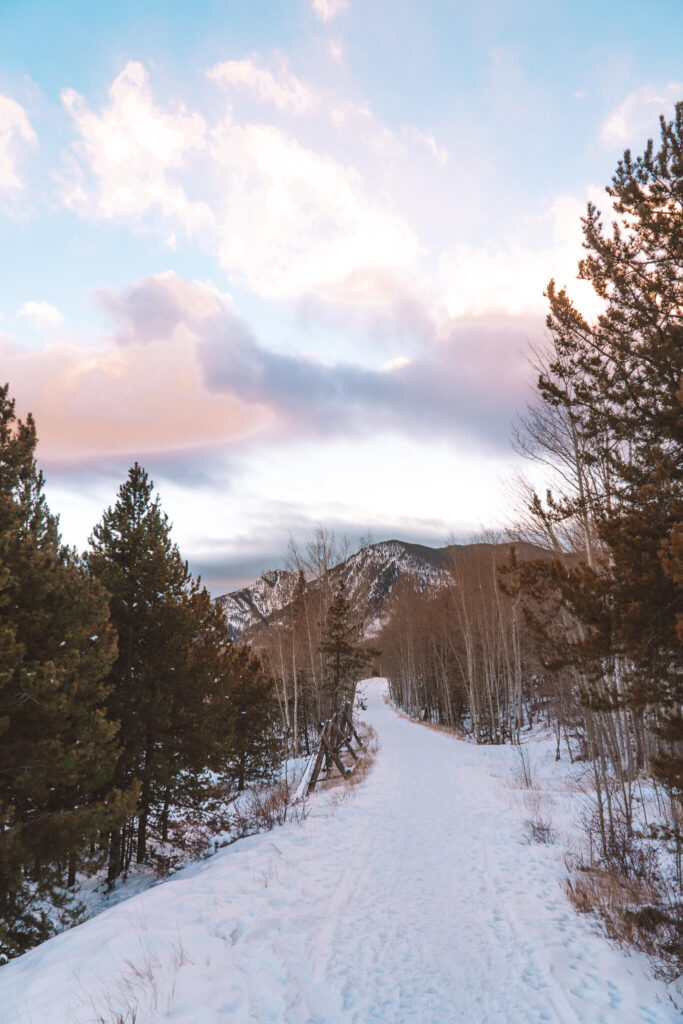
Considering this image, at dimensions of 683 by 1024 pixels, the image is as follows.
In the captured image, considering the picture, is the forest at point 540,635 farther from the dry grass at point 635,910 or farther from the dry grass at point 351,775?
the dry grass at point 351,775

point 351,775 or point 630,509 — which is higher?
point 630,509

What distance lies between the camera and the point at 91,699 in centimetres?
903

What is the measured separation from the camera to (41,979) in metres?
4.07

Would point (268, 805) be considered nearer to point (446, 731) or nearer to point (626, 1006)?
point (626, 1006)

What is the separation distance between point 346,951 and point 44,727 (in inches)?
228

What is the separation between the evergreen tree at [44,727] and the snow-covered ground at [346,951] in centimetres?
253

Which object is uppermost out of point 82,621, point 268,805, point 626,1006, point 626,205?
point 626,205

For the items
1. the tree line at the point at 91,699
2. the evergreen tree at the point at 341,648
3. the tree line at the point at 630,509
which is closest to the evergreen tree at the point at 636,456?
the tree line at the point at 630,509

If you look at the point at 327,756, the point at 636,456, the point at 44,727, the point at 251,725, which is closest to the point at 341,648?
the point at 251,725

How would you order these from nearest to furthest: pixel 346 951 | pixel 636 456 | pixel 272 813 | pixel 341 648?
pixel 346 951, pixel 636 456, pixel 272 813, pixel 341 648

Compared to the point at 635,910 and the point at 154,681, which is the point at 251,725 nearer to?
the point at 154,681

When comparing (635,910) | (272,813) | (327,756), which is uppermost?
(635,910)

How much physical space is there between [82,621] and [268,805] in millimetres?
5577

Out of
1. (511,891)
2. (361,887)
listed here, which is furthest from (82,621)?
(511,891)
